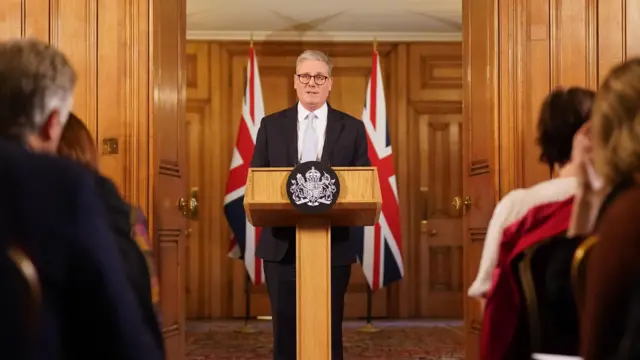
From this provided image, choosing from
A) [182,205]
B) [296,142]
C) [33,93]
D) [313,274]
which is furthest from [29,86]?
[182,205]

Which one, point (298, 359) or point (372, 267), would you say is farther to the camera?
point (372, 267)

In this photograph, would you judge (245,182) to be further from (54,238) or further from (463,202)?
(54,238)

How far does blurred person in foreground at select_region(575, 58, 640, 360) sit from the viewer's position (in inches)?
52.1

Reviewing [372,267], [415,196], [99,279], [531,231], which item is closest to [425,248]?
[415,196]

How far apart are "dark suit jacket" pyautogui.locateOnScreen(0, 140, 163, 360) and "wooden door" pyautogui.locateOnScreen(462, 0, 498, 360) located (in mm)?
2808

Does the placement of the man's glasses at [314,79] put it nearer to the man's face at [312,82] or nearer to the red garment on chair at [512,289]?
the man's face at [312,82]

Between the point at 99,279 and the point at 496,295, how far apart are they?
91 cm

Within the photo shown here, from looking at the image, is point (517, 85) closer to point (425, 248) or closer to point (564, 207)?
point (564, 207)

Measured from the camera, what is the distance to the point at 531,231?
6.16ft

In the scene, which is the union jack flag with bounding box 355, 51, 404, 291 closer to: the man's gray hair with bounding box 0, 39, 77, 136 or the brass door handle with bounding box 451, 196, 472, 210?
the brass door handle with bounding box 451, 196, 472, 210

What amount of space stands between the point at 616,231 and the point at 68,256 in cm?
88

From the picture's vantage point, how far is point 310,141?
367 cm

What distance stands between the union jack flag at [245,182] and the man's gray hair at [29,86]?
4.61m

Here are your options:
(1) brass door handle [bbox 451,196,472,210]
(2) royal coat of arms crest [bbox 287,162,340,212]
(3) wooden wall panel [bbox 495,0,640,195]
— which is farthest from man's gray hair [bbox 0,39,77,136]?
(1) brass door handle [bbox 451,196,472,210]
